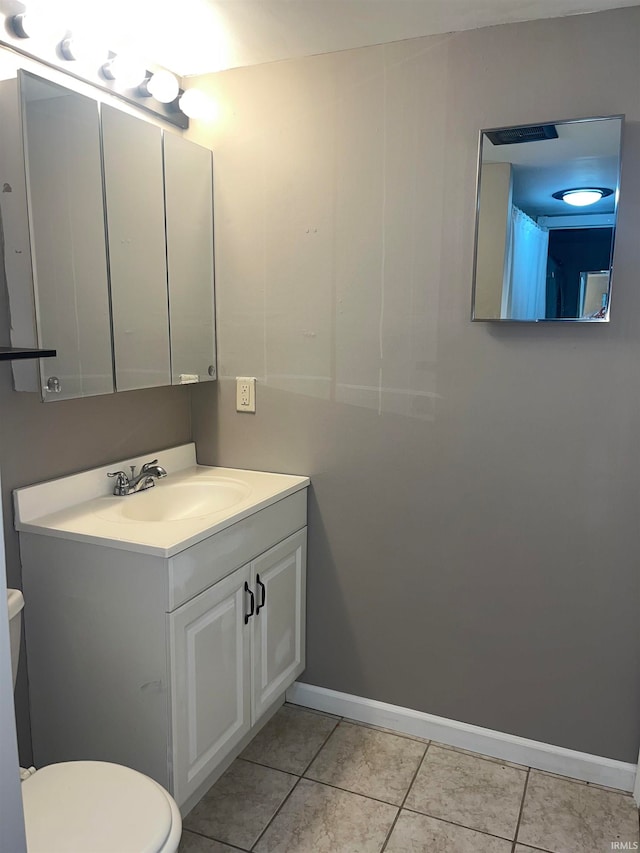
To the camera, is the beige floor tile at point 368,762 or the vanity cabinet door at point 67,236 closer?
the vanity cabinet door at point 67,236

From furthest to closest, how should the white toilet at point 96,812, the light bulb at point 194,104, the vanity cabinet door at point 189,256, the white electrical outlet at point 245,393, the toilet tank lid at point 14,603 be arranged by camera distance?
the white electrical outlet at point 245,393, the light bulb at point 194,104, the vanity cabinet door at point 189,256, the toilet tank lid at point 14,603, the white toilet at point 96,812

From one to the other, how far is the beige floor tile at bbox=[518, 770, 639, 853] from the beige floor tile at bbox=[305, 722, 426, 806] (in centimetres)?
37

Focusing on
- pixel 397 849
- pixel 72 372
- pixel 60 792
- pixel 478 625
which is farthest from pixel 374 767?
→ pixel 72 372

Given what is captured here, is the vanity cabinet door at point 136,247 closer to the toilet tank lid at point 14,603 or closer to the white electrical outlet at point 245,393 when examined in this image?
the white electrical outlet at point 245,393

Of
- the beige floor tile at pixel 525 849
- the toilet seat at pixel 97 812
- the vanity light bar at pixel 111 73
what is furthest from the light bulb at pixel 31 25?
the beige floor tile at pixel 525 849

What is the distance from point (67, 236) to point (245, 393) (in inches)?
33.8

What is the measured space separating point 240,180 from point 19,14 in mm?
816

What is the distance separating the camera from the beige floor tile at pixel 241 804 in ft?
6.07

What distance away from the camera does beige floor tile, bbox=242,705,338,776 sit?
2148 mm

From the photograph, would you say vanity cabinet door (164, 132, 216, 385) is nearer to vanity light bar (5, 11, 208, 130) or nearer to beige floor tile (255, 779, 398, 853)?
vanity light bar (5, 11, 208, 130)

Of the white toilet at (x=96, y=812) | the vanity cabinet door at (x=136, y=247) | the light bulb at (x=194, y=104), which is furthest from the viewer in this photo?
the light bulb at (x=194, y=104)

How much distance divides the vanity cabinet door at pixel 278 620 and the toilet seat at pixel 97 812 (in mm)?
681

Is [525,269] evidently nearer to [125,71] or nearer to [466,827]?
[125,71]

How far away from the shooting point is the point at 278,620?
220 centimetres
